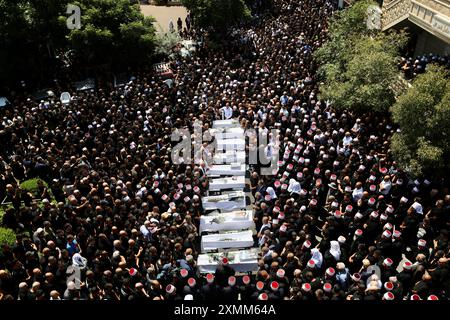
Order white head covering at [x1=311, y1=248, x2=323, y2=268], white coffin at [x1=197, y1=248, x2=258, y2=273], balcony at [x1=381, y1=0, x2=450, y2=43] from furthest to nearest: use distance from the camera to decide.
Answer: balcony at [x1=381, y1=0, x2=450, y2=43]
white coffin at [x1=197, y1=248, x2=258, y2=273]
white head covering at [x1=311, y1=248, x2=323, y2=268]

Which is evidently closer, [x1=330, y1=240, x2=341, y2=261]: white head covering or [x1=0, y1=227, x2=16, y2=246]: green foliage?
[x1=330, y1=240, x2=341, y2=261]: white head covering

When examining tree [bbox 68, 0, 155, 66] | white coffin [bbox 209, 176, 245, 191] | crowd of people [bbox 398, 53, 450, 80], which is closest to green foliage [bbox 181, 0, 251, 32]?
tree [bbox 68, 0, 155, 66]

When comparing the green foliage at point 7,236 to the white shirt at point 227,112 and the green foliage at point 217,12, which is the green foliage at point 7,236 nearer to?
the white shirt at point 227,112

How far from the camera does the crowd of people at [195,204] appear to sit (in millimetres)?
8922

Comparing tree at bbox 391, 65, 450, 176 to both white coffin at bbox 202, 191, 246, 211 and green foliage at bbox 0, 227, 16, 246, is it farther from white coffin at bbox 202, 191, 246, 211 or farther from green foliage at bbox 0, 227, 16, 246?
green foliage at bbox 0, 227, 16, 246

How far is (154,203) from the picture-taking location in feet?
38.5

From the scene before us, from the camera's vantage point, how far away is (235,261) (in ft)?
32.8

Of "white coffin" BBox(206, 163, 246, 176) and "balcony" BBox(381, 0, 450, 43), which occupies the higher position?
"balcony" BBox(381, 0, 450, 43)

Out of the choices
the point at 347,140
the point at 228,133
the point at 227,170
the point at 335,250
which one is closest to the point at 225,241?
the point at 335,250

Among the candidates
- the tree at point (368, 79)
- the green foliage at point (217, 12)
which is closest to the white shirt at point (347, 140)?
the tree at point (368, 79)

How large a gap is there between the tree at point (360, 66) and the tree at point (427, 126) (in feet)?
7.18

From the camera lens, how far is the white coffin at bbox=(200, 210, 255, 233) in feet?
36.7

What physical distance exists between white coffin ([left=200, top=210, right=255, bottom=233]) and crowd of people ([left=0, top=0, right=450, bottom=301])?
0.29 meters
